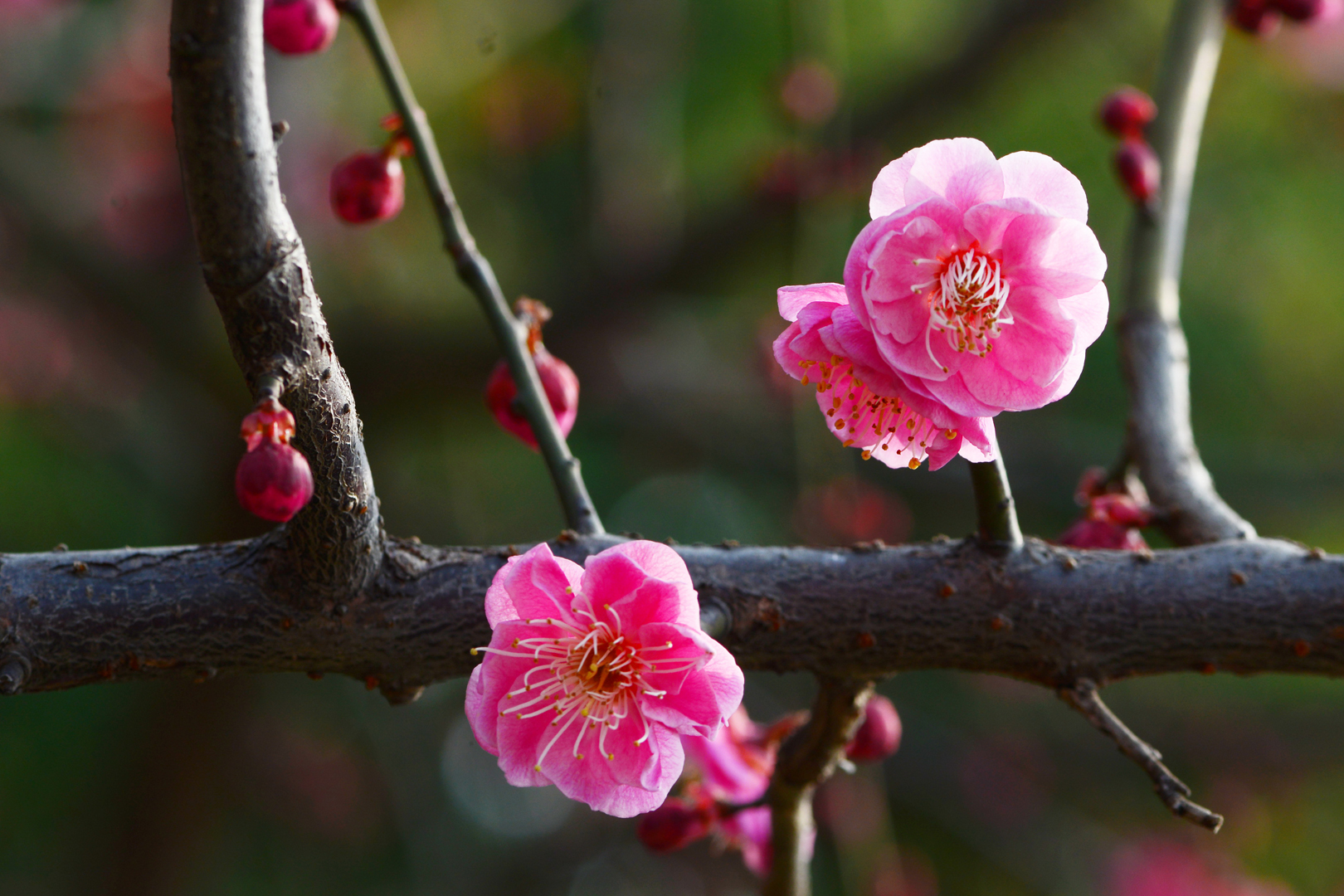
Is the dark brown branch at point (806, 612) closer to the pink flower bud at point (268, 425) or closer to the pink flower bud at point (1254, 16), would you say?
the pink flower bud at point (268, 425)

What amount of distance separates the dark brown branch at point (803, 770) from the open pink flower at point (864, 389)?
27 cm

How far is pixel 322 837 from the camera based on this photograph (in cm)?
405

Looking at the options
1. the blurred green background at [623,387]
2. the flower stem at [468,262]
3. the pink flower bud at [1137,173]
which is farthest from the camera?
the blurred green background at [623,387]

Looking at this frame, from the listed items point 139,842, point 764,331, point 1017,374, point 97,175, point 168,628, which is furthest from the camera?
point 97,175

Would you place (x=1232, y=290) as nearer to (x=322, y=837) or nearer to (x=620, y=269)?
(x=620, y=269)

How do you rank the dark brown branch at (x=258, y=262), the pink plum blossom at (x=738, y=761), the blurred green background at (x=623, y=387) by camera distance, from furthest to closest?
the blurred green background at (x=623, y=387) < the pink plum blossom at (x=738, y=761) < the dark brown branch at (x=258, y=262)

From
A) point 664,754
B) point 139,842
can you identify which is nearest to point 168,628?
point 664,754

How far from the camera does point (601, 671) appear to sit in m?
0.82

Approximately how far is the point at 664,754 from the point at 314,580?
12.0 inches

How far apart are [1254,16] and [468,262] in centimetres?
124

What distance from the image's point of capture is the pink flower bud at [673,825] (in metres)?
1.23

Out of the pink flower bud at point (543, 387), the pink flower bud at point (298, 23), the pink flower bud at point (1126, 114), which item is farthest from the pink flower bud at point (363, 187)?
the pink flower bud at point (1126, 114)

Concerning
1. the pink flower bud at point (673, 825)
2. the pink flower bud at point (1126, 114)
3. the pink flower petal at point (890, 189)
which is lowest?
the pink flower bud at point (673, 825)

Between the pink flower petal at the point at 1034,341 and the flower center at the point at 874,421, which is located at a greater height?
the pink flower petal at the point at 1034,341
